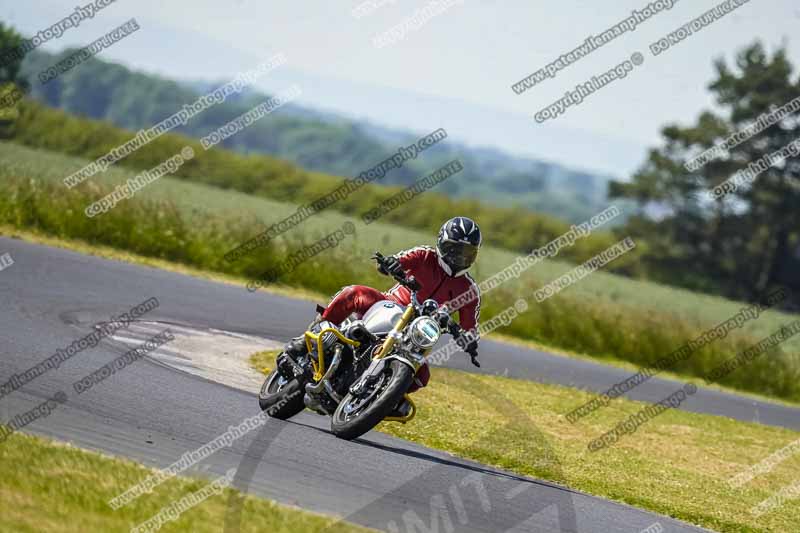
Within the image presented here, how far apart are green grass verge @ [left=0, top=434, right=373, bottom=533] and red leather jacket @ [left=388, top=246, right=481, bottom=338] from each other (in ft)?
11.1

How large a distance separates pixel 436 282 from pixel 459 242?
0.59 meters

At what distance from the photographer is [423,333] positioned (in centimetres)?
919

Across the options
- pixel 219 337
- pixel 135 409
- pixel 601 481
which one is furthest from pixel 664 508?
pixel 219 337

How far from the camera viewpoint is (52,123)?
196 feet

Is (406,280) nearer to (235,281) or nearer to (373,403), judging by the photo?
(373,403)

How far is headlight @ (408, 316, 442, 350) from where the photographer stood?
30.1 feet

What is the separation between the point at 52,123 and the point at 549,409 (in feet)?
161

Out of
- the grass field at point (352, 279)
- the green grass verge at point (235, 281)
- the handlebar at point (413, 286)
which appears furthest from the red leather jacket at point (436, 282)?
the grass field at point (352, 279)

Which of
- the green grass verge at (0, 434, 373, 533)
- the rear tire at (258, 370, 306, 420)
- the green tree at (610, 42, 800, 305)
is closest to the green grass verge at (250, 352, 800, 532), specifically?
the rear tire at (258, 370, 306, 420)

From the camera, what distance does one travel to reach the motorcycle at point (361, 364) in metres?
9.20

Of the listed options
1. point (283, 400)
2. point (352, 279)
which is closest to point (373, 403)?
point (283, 400)

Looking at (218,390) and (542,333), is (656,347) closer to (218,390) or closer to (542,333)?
(542,333)

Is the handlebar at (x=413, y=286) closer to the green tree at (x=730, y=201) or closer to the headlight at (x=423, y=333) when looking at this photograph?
the headlight at (x=423, y=333)

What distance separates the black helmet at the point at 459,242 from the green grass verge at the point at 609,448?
2.25m
